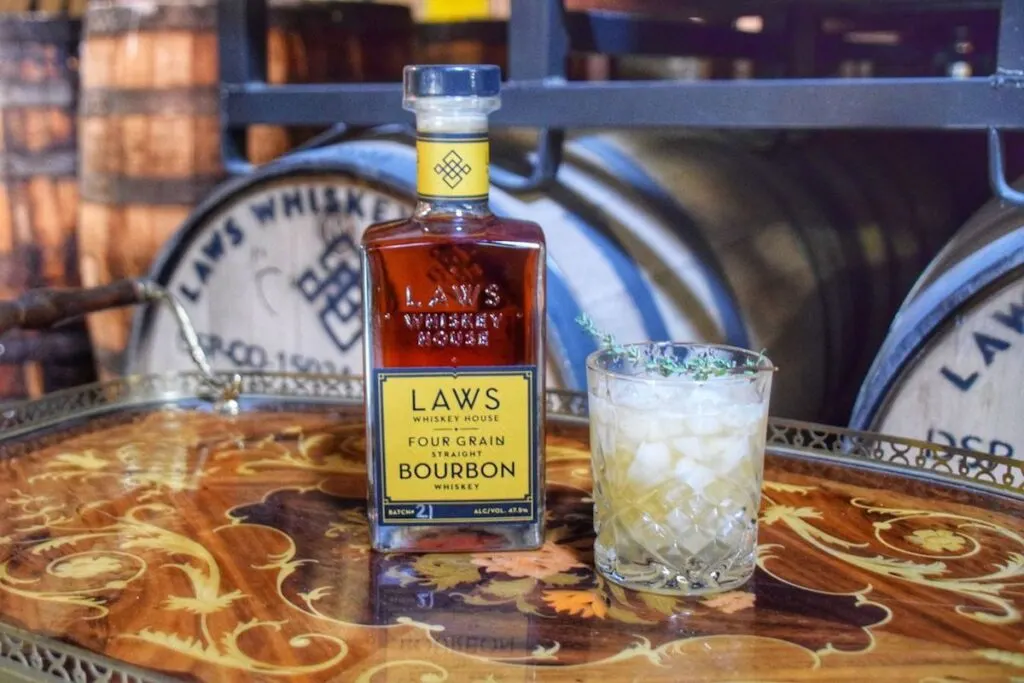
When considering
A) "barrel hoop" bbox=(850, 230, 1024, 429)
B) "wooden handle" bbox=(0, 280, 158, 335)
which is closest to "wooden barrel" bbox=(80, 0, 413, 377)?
"wooden handle" bbox=(0, 280, 158, 335)

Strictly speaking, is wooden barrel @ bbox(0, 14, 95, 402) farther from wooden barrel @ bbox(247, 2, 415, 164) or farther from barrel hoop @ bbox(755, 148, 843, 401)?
barrel hoop @ bbox(755, 148, 843, 401)

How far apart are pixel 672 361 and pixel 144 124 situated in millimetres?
1108

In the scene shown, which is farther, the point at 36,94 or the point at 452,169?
the point at 36,94

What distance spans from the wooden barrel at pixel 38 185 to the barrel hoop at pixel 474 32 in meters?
0.59

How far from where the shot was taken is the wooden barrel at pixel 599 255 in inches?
49.6

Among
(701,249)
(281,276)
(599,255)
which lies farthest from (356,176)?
(701,249)

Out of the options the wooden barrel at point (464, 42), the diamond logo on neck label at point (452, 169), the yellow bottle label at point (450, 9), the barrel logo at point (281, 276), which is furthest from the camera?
the yellow bottle label at point (450, 9)

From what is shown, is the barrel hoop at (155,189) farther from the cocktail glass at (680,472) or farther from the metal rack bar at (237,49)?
the cocktail glass at (680,472)

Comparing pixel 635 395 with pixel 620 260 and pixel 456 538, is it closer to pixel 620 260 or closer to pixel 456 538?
pixel 456 538

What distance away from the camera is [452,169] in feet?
2.21

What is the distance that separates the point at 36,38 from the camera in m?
1.78

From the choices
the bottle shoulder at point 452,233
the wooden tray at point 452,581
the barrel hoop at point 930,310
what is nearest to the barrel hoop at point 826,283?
the barrel hoop at point 930,310

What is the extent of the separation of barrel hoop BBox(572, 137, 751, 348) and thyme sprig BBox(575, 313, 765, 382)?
563 mm

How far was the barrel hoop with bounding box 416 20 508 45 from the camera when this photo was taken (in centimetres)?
169
